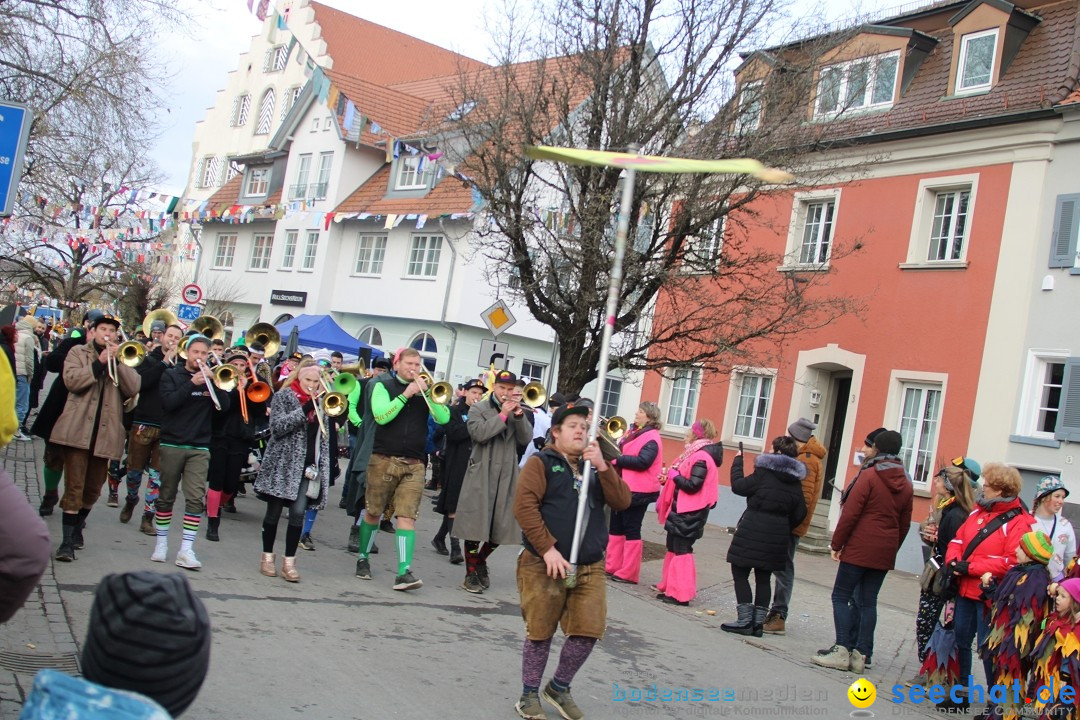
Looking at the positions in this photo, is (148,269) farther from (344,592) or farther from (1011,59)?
(344,592)

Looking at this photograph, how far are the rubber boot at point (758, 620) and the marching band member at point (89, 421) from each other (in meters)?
5.52

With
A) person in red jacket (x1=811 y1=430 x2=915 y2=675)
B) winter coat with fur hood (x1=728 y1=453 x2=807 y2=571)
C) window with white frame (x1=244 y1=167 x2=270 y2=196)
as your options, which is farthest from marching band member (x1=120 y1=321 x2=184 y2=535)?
window with white frame (x1=244 y1=167 x2=270 y2=196)

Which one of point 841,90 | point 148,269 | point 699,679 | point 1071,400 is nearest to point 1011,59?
point 841,90

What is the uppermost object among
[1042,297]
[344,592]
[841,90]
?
[841,90]

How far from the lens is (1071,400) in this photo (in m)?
15.7

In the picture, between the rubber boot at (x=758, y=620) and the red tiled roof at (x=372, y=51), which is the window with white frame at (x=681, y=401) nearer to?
the rubber boot at (x=758, y=620)

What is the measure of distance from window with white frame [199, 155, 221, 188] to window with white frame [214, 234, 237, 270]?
19.7 ft

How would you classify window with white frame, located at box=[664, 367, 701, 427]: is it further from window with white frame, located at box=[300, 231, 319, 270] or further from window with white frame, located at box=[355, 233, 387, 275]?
window with white frame, located at box=[300, 231, 319, 270]

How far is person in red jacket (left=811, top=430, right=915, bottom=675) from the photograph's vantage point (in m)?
8.20

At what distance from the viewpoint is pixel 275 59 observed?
4569cm

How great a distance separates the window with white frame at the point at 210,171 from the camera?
48406 millimetres

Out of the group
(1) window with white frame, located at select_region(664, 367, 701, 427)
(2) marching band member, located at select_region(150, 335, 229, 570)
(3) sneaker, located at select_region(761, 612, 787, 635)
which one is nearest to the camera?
(2) marching band member, located at select_region(150, 335, 229, 570)

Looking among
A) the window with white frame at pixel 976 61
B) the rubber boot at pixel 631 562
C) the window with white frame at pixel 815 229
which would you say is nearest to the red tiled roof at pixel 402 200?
the window with white frame at pixel 815 229

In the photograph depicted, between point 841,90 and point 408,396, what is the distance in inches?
403
